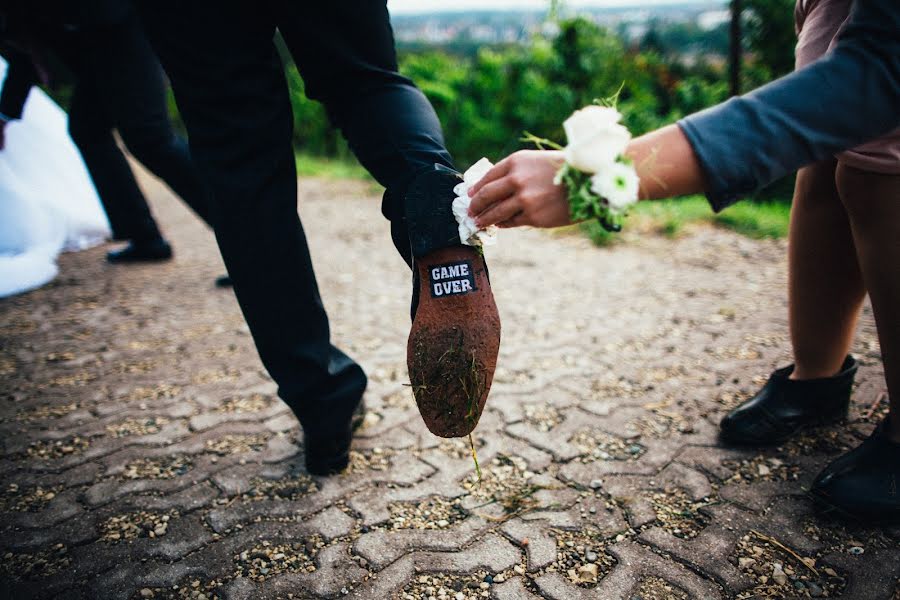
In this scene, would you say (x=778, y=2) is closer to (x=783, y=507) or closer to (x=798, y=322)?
(x=798, y=322)

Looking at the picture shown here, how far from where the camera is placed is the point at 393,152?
1382 mm

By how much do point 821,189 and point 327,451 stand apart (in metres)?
1.63

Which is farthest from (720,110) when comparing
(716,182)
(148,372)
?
(148,372)

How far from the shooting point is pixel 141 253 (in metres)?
3.67

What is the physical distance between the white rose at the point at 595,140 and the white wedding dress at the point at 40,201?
3522 mm

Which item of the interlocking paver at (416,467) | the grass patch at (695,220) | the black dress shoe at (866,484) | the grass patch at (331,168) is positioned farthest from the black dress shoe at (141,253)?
the black dress shoe at (866,484)

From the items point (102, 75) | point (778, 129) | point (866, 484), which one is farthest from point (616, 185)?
point (102, 75)

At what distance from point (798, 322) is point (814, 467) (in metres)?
0.44

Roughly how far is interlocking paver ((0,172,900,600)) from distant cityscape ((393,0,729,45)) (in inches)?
52.3

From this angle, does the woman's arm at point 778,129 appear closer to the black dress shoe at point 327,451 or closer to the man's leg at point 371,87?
the man's leg at point 371,87

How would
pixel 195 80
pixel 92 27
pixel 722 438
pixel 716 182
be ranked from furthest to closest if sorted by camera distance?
pixel 92 27 < pixel 722 438 < pixel 195 80 < pixel 716 182

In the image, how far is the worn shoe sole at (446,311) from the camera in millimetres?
1258

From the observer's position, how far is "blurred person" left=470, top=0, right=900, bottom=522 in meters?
0.96

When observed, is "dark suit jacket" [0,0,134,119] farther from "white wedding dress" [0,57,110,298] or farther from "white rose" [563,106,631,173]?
"white rose" [563,106,631,173]
